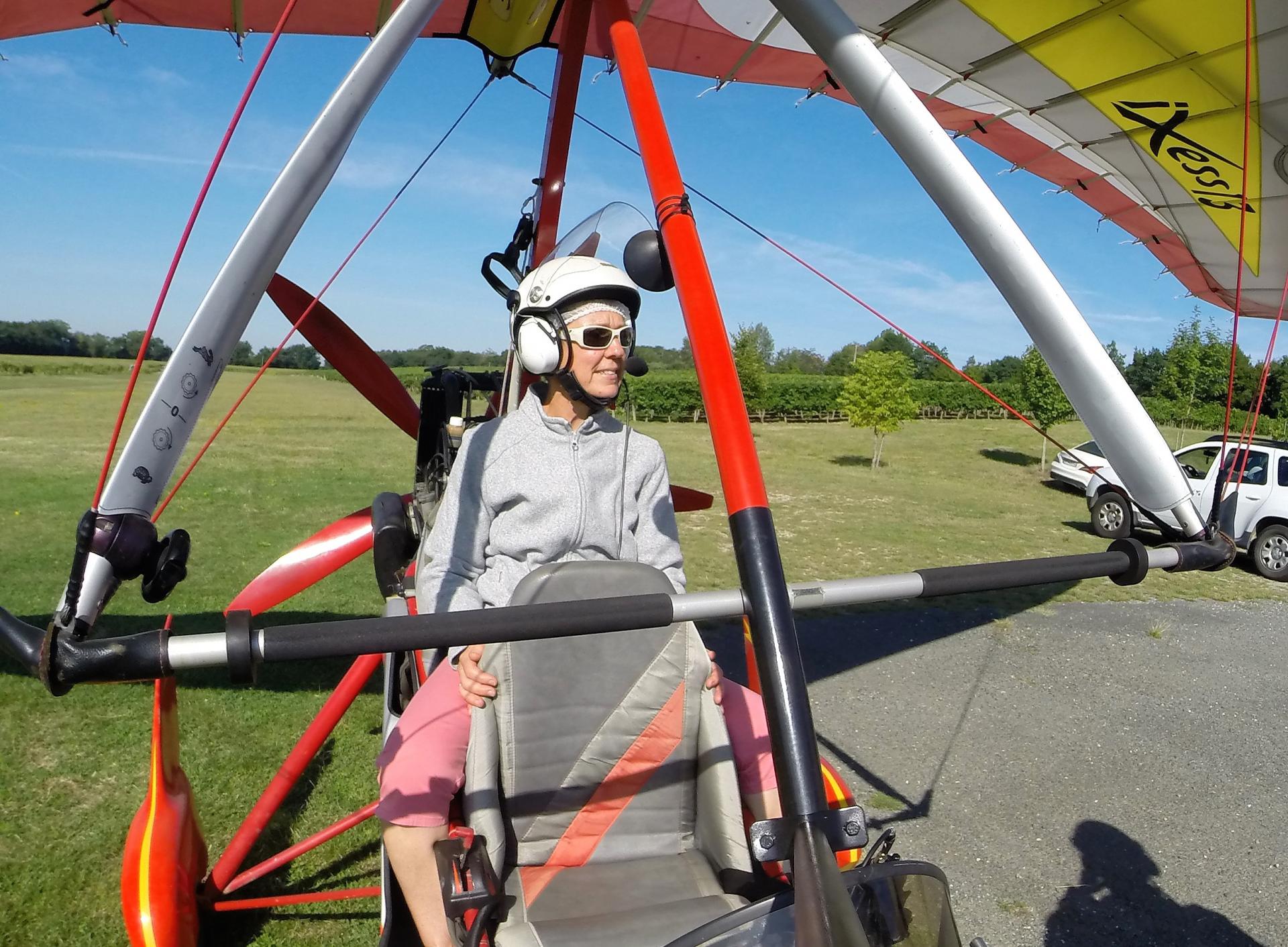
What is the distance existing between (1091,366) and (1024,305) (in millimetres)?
220

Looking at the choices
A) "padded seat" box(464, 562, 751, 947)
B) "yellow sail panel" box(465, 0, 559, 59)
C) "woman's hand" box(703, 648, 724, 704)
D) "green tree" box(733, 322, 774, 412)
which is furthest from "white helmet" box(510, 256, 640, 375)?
"green tree" box(733, 322, 774, 412)

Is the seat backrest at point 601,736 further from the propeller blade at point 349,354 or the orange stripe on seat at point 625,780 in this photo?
the propeller blade at point 349,354

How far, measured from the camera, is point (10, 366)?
179 ft

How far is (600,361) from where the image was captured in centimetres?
280

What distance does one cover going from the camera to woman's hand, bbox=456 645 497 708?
2.30 metres

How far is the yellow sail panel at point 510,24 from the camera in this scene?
3.84 metres

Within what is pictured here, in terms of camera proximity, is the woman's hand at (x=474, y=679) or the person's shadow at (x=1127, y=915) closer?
the woman's hand at (x=474, y=679)

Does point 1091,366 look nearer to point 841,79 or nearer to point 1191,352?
point 841,79

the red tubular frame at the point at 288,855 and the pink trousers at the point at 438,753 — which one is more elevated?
the pink trousers at the point at 438,753

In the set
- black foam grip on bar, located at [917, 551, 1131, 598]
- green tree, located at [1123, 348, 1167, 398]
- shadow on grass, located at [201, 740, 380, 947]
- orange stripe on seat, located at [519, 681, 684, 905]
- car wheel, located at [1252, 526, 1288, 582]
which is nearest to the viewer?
black foam grip on bar, located at [917, 551, 1131, 598]

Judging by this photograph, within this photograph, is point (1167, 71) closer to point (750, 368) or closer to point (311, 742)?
point (311, 742)

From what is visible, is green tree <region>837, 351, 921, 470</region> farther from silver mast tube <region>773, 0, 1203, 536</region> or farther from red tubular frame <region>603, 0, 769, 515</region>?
red tubular frame <region>603, 0, 769, 515</region>

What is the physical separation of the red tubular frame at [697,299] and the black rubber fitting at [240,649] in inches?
32.4

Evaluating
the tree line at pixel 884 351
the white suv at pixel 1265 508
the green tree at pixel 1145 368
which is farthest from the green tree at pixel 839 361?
the white suv at pixel 1265 508
